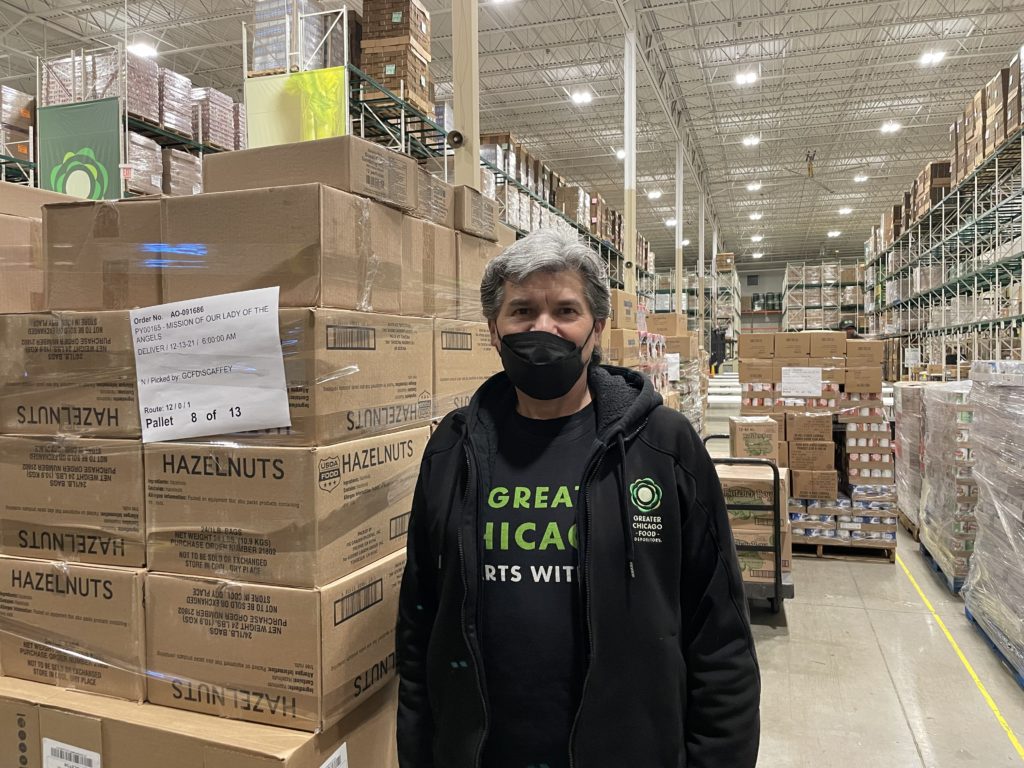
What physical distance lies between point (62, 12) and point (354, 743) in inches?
534

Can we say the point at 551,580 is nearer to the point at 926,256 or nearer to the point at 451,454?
the point at 451,454

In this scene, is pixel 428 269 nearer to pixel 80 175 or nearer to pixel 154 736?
pixel 154 736

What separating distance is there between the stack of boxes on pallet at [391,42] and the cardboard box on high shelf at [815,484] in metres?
5.14

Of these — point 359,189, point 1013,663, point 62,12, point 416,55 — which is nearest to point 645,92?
point 416,55

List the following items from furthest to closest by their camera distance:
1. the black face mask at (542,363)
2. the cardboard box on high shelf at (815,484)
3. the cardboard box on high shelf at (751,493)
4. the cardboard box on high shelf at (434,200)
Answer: the cardboard box on high shelf at (815,484) < the cardboard box on high shelf at (751,493) < the cardboard box on high shelf at (434,200) < the black face mask at (542,363)

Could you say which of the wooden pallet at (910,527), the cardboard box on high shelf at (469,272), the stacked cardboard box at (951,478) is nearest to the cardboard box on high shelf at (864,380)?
the stacked cardboard box at (951,478)

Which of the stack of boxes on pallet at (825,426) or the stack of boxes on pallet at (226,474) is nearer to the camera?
the stack of boxes on pallet at (226,474)

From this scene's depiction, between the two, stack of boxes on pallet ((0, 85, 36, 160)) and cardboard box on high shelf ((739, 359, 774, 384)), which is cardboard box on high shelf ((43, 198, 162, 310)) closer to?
stack of boxes on pallet ((0, 85, 36, 160))

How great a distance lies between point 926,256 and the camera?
1222 cm

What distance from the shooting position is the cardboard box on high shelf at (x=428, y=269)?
76.2 inches

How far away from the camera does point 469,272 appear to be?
7.66 ft

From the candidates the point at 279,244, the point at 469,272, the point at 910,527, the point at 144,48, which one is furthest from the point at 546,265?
the point at 144,48

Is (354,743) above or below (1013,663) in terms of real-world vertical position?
above

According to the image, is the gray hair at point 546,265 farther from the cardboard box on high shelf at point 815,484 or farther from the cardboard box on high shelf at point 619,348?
the cardboard box on high shelf at point 815,484
